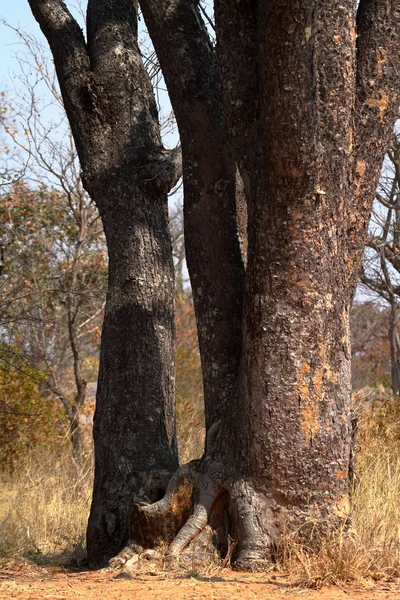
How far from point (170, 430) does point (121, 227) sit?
1449 millimetres

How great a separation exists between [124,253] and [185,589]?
2.44 m

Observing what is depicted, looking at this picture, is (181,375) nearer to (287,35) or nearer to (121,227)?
(121,227)

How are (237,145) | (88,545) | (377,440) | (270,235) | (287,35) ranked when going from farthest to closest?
(377,440) → (88,545) → (237,145) → (270,235) → (287,35)

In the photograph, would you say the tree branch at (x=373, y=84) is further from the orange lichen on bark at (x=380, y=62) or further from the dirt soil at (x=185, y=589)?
the dirt soil at (x=185, y=589)

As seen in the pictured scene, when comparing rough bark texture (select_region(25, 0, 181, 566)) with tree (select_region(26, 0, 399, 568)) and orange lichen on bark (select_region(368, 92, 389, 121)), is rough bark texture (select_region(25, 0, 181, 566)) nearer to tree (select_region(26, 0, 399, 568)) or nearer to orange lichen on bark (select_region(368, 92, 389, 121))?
tree (select_region(26, 0, 399, 568))

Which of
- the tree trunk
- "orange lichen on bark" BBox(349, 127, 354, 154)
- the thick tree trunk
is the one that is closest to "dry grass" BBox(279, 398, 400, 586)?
the thick tree trunk

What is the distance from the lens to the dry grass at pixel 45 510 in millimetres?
6273

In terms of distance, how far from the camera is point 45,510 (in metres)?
7.21

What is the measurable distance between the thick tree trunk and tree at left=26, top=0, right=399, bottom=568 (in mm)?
516

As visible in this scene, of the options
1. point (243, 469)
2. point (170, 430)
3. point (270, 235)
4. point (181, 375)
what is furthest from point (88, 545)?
point (181, 375)

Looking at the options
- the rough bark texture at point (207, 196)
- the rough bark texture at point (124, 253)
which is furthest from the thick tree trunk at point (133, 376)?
the rough bark texture at point (207, 196)

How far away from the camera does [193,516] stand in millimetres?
4820

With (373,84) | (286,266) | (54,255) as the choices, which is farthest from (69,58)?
(54,255)

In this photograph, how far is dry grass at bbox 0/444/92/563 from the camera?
627 cm
